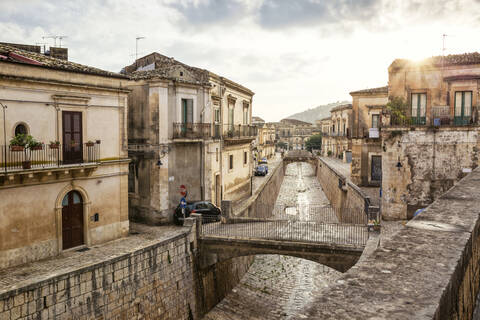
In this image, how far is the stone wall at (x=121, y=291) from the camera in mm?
9234

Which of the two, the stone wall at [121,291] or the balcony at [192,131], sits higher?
the balcony at [192,131]

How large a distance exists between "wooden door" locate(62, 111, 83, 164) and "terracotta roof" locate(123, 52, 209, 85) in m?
5.05

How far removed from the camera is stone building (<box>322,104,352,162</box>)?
47.4 metres

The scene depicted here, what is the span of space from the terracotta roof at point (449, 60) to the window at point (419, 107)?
6.05 feet

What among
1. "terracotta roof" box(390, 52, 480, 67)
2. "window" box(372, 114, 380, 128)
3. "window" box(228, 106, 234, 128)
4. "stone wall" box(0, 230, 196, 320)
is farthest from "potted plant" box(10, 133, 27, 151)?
"window" box(372, 114, 380, 128)

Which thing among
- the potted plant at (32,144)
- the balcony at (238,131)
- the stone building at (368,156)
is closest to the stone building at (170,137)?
the balcony at (238,131)

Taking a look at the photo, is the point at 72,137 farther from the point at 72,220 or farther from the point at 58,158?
the point at 72,220

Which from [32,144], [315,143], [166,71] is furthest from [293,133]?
[32,144]

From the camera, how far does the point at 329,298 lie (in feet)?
9.98

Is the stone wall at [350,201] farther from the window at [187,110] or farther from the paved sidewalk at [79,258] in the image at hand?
the window at [187,110]

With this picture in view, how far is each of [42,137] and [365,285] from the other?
557 inches

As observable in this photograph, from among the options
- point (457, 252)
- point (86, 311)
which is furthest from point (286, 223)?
point (457, 252)

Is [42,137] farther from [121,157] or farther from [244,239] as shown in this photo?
[244,239]

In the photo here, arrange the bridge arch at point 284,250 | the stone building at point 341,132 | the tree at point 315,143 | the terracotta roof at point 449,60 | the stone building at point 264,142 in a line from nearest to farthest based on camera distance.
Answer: the bridge arch at point 284,250 < the terracotta roof at point 449,60 < the stone building at point 341,132 < the stone building at point 264,142 < the tree at point 315,143
